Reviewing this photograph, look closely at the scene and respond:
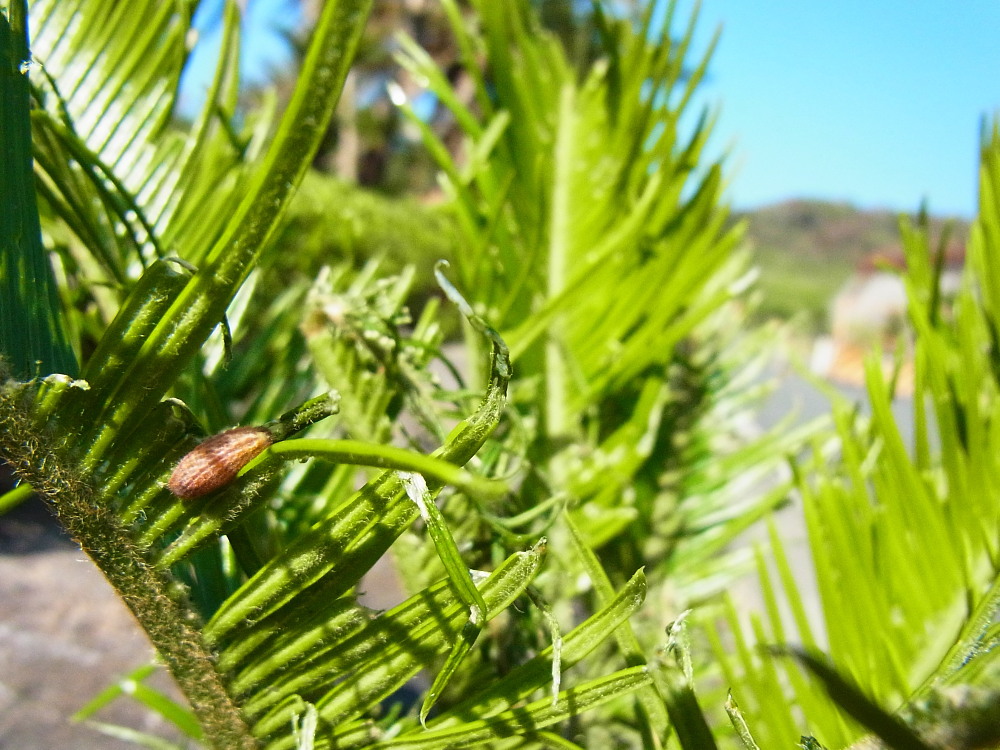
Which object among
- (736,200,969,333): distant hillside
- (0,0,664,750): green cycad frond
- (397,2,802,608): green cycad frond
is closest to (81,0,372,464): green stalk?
(0,0,664,750): green cycad frond

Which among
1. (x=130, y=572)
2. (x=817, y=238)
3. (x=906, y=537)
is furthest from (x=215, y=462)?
(x=817, y=238)

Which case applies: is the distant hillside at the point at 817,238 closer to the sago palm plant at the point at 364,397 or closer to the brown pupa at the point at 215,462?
the sago palm plant at the point at 364,397

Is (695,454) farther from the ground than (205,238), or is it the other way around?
(205,238)

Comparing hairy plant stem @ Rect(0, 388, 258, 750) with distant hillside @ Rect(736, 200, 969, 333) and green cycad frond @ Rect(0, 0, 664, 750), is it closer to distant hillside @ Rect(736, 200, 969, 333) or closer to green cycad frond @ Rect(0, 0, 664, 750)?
green cycad frond @ Rect(0, 0, 664, 750)

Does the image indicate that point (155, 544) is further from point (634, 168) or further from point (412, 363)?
point (634, 168)

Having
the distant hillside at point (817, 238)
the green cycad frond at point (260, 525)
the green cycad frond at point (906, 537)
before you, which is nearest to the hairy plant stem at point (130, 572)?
the green cycad frond at point (260, 525)

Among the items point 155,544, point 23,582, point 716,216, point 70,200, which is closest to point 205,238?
point 70,200
